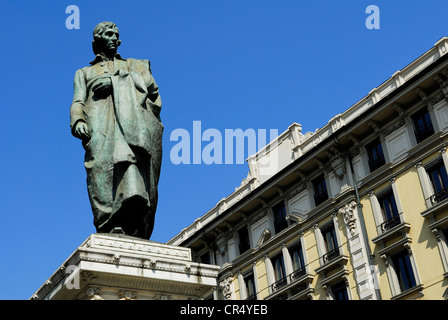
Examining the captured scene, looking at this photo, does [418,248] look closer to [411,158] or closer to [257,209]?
[411,158]

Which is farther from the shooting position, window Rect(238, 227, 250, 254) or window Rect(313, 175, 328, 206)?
window Rect(238, 227, 250, 254)

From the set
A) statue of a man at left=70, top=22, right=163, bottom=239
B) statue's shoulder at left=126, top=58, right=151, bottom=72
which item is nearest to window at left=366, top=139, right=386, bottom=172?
statue's shoulder at left=126, top=58, right=151, bottom=72

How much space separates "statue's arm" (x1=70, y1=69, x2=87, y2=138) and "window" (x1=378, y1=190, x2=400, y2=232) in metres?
23.4

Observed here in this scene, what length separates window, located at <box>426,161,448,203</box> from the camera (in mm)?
28484

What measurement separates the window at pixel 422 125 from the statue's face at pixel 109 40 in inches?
904

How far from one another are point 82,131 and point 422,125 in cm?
2442

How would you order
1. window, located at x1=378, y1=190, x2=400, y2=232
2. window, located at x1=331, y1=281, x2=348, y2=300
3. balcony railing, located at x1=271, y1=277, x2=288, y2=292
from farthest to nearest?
balcony railing, located at x1=271, y1=277, x2=288, y2=292 < window, located at x1=331, y1=281, x2=348, y2=300 < window, located at x1=378, y1=190, x2=400, y2=232

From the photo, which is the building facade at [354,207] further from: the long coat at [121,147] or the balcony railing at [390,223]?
the long coat at [121,147]

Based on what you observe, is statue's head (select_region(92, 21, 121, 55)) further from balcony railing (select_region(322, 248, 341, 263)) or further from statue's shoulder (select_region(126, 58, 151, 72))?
balcony railing (select_region(322, 248, 341, 263))

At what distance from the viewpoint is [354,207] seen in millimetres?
32500

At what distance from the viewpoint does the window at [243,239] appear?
3881cm

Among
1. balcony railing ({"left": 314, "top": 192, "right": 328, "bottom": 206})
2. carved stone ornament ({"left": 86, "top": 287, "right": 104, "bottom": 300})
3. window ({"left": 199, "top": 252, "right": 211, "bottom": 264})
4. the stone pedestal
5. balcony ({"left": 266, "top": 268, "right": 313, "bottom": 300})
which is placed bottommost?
carved stone ornament ({"left": 86, "top": 287, "right": 104, "bottom": 300})

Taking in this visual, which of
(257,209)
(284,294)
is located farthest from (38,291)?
(257,209)

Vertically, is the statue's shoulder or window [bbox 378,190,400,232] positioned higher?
window [bbox 378,190,400,232]
